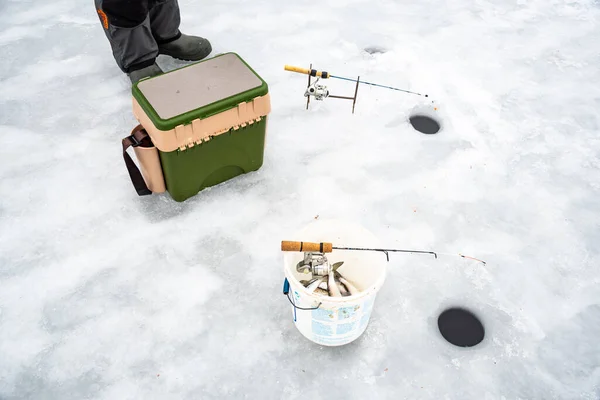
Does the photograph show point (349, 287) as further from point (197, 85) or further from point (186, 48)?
point (186, 48)

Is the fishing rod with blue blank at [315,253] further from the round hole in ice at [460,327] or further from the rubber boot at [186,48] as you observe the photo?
the rubber boot at [186,48]

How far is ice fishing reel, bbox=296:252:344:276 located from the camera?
1644 mm

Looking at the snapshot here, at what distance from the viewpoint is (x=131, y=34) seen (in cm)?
253

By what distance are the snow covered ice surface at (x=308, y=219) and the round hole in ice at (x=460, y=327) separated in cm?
4

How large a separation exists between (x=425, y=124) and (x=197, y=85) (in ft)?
4.49

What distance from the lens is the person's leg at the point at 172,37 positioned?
107 inches

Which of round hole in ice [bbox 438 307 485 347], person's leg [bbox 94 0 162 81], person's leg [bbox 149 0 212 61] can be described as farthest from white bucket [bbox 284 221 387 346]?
person's leg [bbox 149 0 212 61]

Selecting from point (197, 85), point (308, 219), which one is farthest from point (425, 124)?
point (197, 85)

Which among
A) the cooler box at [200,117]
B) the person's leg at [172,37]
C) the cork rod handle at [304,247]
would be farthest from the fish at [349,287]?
the person's leg at [172,37]

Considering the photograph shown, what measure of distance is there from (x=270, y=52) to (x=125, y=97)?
970 mm

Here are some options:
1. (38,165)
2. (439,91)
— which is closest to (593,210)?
(439,91)

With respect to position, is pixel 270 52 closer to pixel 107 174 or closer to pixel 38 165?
pixel 107 174

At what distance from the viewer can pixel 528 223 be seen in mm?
2260

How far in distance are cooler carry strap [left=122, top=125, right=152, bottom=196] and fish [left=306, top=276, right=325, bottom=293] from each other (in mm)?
957
